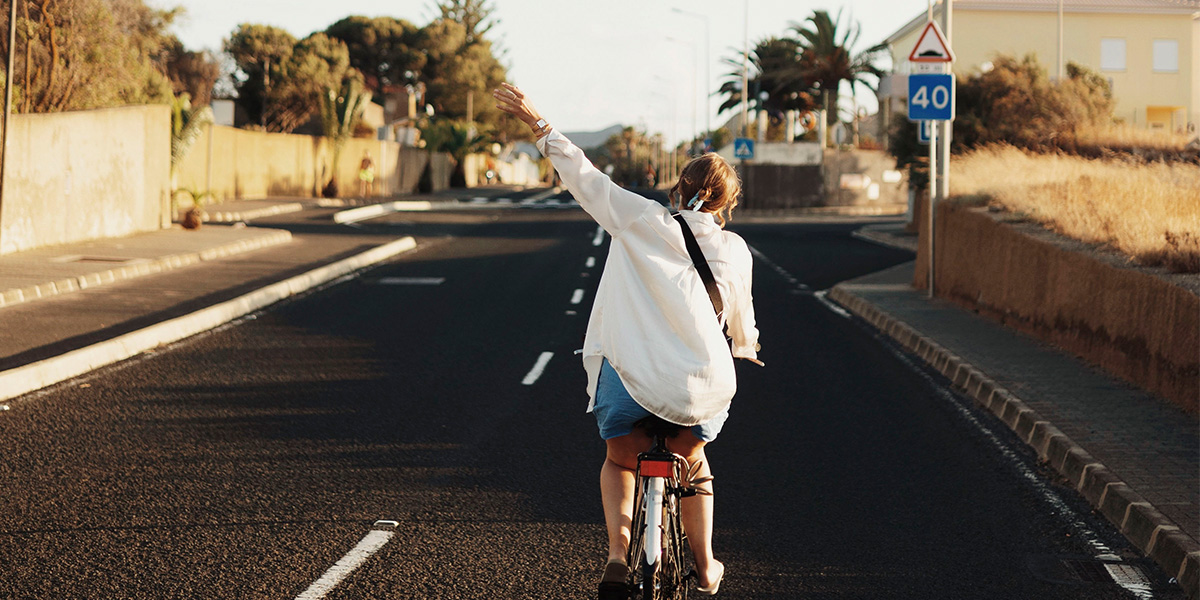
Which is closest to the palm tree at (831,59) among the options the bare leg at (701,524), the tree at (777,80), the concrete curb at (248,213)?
the tree at (777,80)

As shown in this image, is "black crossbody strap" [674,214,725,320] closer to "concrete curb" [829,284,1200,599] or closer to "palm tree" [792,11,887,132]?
"concrete curb" [829,284,1200,599]

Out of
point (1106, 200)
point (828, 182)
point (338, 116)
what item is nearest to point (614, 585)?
point (1106, 200)

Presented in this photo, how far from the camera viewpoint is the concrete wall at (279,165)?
4119cm

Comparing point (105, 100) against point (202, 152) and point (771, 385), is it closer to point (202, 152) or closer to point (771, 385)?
point (202, 152)

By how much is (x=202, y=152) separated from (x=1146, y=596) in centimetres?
3883

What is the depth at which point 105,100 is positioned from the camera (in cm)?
2838

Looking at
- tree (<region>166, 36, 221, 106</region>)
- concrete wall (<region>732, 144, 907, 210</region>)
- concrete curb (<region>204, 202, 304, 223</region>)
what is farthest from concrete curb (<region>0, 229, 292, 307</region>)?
tree (<region>166, 36, 221, 106</region>)

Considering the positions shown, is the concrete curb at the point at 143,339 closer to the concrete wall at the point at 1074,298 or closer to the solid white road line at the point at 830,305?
the solid white road line at the point at 830,305

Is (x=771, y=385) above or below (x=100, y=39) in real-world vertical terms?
below

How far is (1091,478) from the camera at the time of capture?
285 inches

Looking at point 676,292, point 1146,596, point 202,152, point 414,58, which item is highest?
point 414,58

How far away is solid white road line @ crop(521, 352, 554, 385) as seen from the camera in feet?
35.5

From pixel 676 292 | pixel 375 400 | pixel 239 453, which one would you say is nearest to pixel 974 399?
pixel 375 400

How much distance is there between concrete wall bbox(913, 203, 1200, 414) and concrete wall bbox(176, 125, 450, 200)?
25.9 metres
